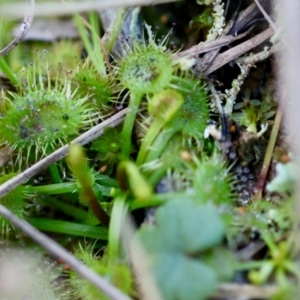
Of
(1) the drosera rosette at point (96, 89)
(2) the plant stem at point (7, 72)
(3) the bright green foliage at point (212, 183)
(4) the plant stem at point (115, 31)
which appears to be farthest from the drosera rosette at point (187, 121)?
(2) the plant stem at point (7, 72)

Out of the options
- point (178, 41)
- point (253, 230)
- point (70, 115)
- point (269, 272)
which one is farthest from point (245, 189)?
point (178, 41)

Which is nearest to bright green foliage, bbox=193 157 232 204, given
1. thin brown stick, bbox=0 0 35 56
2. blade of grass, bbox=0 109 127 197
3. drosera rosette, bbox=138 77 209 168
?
drosera rosette, bbox=138 77 209 168

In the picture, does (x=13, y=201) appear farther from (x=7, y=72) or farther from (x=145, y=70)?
(x=145, y=70)

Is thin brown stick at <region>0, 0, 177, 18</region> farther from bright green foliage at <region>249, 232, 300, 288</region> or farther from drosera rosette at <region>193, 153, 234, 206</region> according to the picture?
bright green foliage at <region>249, 232, 300, 288</region>

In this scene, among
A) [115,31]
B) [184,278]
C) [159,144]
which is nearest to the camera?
[184,278]

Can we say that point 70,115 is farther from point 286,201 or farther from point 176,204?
point 286,201

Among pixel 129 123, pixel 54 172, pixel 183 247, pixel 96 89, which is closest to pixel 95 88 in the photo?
pixel 96 89
